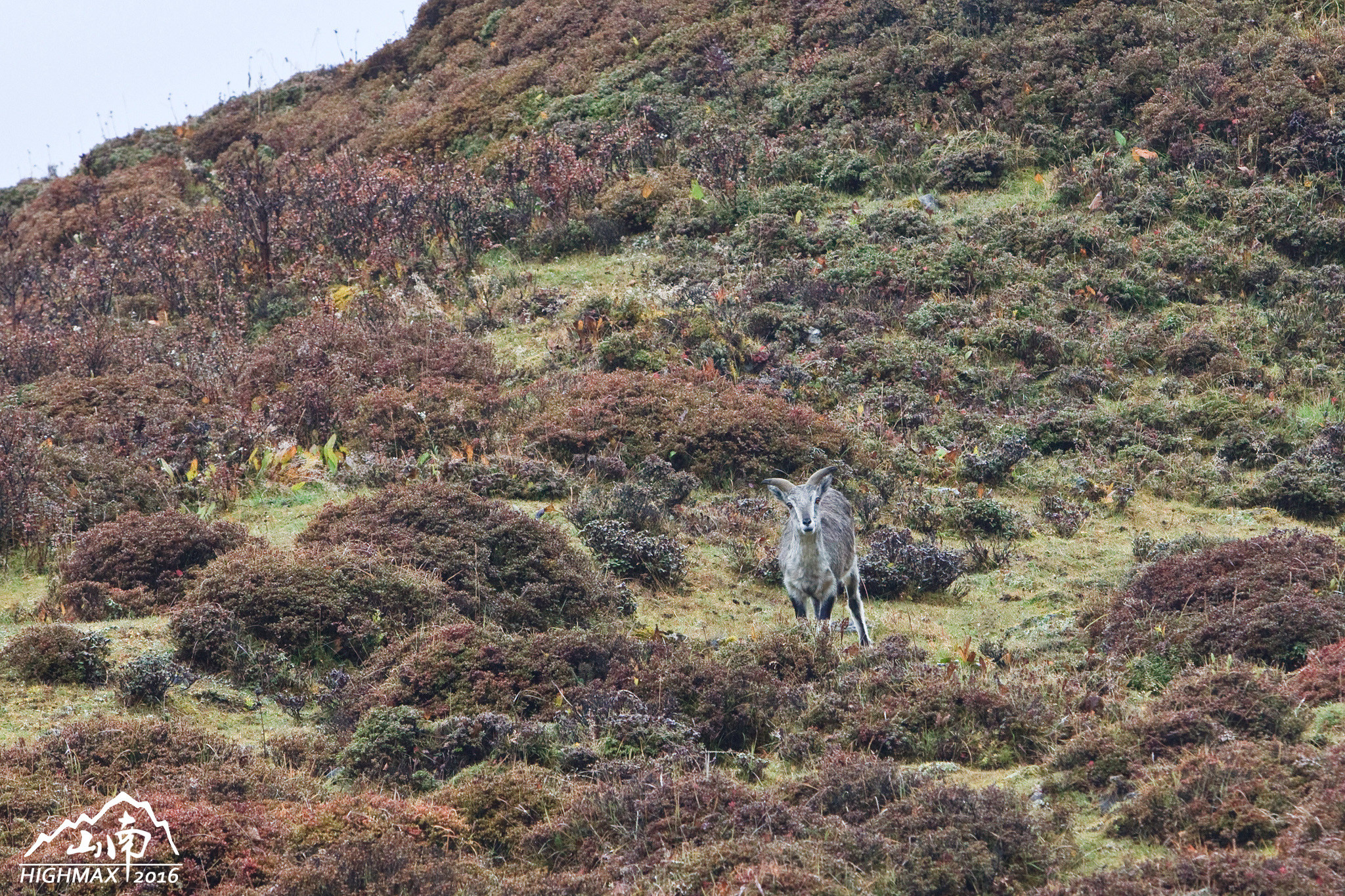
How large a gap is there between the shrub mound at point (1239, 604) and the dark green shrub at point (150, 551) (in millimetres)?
8268

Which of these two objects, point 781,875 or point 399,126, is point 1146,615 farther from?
point 399,126

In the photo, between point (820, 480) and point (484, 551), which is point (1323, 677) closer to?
point (820, 480)

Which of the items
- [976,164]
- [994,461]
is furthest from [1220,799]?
[976,164]

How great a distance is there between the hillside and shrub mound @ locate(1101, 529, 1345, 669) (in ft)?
0.16

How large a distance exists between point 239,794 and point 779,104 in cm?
2077

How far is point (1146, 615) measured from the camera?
10305 millimetres

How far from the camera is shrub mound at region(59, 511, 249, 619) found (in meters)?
11.8

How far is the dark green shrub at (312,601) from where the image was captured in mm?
10469

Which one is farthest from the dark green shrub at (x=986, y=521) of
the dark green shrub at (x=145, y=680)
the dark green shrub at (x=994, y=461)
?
the dark green shrub at (x=145, y=680)

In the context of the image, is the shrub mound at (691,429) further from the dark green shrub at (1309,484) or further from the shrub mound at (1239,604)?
the shrub mound at (1239,604)

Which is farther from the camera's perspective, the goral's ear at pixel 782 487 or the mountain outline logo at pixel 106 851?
the goral's ear at pixel 782 487

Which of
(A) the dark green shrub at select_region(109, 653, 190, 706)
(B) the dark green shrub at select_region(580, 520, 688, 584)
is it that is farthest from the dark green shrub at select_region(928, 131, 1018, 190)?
(A) the dark green shrub at select_region(109, 653, 190, 706)

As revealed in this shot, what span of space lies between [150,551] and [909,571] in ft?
24.5

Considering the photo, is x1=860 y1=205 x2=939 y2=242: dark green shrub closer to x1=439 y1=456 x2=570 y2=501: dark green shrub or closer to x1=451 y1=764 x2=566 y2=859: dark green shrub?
x1=439 y1=456 x2=570 y2=501: dark green shrub
